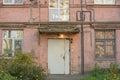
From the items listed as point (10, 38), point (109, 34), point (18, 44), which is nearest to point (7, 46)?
point (10, 38)

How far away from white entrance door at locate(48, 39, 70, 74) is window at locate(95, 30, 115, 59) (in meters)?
2.01

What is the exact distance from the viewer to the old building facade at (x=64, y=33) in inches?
846

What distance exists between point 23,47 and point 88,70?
4538mm

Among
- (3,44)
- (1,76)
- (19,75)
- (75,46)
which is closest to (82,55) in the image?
(75,46)

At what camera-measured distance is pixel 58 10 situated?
2194 cm

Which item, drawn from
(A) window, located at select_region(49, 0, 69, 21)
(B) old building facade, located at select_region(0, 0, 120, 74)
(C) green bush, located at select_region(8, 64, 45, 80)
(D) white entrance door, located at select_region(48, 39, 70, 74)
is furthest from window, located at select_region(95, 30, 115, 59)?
(C) green bush, located at select_region(8, 64, 45, 80)

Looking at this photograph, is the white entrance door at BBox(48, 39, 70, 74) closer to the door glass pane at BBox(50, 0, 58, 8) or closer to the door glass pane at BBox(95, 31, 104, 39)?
the door glass pane at BBox(95, 31, 104, 39)

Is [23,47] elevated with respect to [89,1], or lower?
lower

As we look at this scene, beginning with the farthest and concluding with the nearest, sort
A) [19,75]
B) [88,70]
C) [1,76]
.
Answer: [88,70]
[19,75]
[1,76]

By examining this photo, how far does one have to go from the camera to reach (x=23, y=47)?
846 inches

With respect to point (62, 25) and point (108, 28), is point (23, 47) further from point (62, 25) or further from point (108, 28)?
point (108, 28)

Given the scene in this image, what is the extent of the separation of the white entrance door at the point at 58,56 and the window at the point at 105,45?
201 centimetres

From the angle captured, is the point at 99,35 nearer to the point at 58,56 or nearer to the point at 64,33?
the point at 64,33

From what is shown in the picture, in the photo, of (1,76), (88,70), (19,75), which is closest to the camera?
(1,76)
